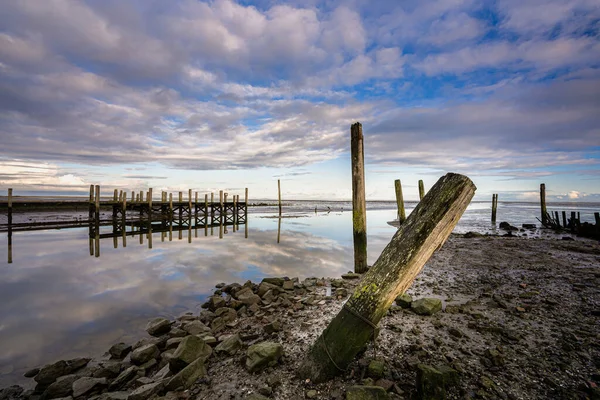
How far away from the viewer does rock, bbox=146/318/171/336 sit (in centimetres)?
519

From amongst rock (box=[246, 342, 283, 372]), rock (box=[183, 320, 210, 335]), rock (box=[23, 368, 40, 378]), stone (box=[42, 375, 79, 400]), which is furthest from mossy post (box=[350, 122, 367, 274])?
rock (box=[23, 368, 40, 378])

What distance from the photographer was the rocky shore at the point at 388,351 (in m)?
2.73

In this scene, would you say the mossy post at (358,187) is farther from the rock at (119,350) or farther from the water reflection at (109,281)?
the rock at (119,350)

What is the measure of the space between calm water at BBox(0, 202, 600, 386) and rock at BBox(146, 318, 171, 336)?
10.5 inches

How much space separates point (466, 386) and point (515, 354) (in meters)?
1.11

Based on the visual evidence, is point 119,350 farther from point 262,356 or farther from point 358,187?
point 358,187

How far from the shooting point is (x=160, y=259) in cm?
1099

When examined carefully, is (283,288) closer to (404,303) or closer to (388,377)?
(404,303)

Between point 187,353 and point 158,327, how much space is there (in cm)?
211

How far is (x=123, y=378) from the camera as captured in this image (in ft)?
12.2

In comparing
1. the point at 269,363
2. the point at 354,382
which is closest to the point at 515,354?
the point at 354,382

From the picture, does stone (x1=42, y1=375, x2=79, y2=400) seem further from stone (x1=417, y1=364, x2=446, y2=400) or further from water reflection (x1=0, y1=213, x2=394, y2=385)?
stone (x1=417, y1=364, x2=446, y2=400)

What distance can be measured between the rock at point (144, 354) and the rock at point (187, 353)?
1007 millimetres

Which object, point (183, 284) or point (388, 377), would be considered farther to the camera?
point (183, 284)
